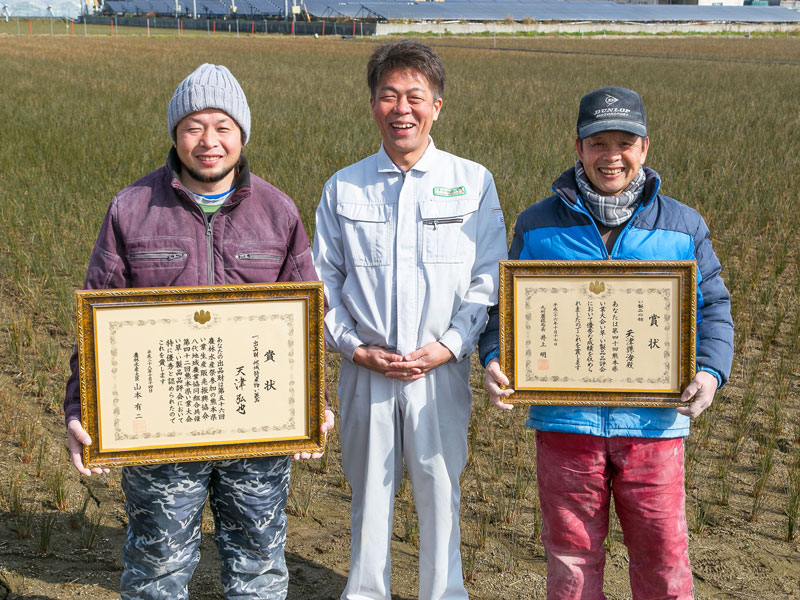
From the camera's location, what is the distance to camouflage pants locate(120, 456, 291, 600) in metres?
2.29

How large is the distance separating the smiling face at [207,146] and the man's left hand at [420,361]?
78cm

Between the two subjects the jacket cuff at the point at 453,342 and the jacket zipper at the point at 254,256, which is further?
the jacket cuff at the point at 453,342

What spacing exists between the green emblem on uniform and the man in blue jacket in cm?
29

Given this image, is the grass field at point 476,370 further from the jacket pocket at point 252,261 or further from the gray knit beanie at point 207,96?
the gray knit beanie at point 207,96

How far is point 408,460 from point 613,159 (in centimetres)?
116

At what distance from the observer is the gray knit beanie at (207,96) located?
219cm

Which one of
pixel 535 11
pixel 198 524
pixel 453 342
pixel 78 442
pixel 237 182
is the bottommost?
pixel 198 524

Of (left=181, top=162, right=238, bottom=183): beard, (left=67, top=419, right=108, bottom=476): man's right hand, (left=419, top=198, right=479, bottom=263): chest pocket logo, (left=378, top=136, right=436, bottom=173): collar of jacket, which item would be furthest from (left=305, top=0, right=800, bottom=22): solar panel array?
(left=67, top=419, right=108, bottom=476): man's right hand

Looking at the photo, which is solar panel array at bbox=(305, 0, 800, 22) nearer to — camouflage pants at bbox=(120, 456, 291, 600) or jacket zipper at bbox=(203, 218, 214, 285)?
jacket zipper at bbox=(203, 218, 214, 285)

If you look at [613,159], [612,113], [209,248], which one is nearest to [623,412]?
[613,159]

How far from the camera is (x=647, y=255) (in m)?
2.38

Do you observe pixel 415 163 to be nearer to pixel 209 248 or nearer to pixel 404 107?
pixel 404 107

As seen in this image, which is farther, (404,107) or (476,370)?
(476,370)

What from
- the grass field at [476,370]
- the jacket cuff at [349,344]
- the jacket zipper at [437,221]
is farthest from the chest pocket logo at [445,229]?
the grass field at [476,370]
